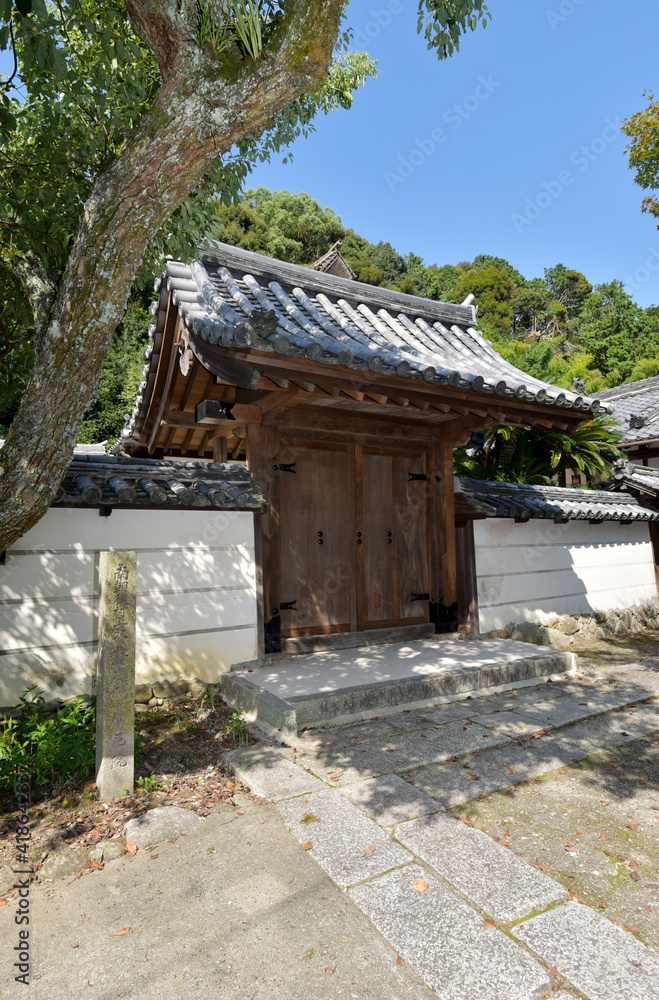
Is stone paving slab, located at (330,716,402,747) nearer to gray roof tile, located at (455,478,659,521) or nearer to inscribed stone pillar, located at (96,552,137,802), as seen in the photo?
inscribed stone pillar, located at (96,552,137,802)

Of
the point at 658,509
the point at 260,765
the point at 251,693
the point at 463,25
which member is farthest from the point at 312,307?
the point at 658,509

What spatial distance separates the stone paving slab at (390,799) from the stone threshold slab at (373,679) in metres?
0.95

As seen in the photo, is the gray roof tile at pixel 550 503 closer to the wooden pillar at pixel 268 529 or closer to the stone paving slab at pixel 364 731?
the wooden pillar at pixel 268 529

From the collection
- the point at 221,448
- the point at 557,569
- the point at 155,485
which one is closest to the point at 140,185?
the point at 155,485

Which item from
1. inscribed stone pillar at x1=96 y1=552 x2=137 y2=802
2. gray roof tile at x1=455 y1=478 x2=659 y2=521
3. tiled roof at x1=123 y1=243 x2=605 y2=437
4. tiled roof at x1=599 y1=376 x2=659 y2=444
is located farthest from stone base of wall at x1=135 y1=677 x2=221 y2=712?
tiled roof at x1=599 y1=376 x2=659 y2=444

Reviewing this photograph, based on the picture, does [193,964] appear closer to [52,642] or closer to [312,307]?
[52,642]

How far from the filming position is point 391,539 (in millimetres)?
7246

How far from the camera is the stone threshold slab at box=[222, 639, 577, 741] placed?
4.68m

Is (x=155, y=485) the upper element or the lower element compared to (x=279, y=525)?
upper

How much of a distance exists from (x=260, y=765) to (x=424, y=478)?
4.67m

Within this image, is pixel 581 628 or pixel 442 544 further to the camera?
pixel 581 628

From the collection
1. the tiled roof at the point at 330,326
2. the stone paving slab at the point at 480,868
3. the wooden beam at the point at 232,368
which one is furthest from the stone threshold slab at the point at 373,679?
the tiled roof at the point at 330,326

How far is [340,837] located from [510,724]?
2.33 m

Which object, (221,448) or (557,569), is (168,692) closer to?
(221,448)
